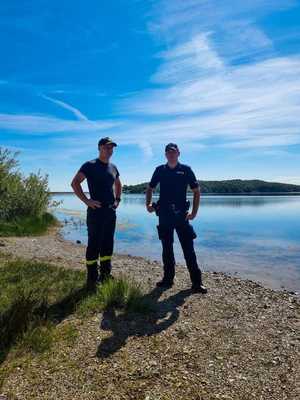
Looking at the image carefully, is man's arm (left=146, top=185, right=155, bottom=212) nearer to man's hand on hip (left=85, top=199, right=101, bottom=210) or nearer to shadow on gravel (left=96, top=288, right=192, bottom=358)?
man's hand on hip (left=85, top=199, right=101, bottom=210)

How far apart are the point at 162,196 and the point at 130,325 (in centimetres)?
296

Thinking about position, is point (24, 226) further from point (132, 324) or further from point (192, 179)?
point (132, 324)

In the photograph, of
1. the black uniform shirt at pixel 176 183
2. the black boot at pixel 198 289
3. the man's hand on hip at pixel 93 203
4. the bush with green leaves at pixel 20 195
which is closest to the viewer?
the man's hand on hip at pixel 93 203

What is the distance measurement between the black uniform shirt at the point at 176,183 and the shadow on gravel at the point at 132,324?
6.82ft

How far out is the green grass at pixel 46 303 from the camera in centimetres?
504

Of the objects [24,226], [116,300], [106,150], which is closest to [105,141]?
[106,150]

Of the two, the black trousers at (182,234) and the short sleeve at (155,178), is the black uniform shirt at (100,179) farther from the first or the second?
the black trousers at (182,234)

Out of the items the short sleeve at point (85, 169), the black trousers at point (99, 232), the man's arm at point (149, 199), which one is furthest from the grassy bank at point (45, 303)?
the short sleeve at point (85, 169)

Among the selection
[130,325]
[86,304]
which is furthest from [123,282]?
[130,325]

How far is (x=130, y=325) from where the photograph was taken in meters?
5.74

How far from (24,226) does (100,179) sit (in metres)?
15.2

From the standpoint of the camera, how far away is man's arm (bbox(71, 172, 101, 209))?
7.21 meters

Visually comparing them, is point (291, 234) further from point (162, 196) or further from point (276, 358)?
point (276, 358)

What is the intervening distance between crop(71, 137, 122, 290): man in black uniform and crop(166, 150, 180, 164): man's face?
43.8 inches
